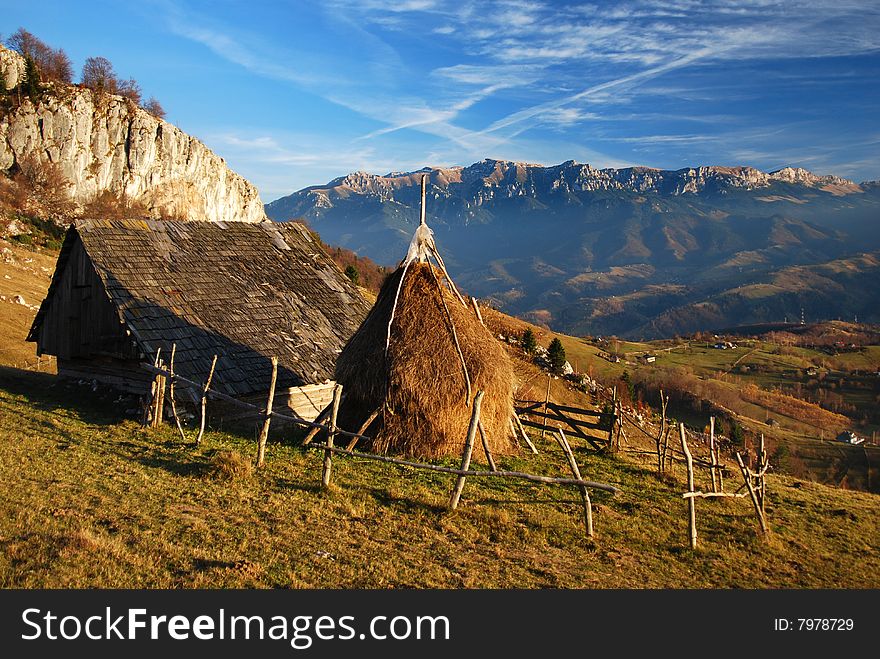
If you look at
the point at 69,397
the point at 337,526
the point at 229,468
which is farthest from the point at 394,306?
the point at 69,397

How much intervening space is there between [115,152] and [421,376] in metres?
87.5

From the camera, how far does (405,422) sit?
38.2 ft

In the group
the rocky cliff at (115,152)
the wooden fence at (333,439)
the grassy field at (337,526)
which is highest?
the rocky cliff at (115,152)

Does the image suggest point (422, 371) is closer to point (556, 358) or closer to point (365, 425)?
A: point (365, 425)

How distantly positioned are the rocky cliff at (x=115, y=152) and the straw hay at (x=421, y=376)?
69506 mm

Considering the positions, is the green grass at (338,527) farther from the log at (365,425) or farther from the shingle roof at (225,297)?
the shingle roof at (225,297)

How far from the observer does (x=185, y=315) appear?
14.6 metres

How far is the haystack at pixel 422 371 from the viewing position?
38.1ft

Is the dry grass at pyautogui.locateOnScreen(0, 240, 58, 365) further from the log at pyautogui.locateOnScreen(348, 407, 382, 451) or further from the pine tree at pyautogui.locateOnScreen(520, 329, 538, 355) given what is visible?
the pine tree at pyautogui.locateOnScreen(520, 329, 538, 355)

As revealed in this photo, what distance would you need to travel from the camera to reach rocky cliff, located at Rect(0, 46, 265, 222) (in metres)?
65.2

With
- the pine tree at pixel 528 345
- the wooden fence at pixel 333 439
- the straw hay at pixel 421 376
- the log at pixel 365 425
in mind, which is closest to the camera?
the wooden fence at pixel 333 439

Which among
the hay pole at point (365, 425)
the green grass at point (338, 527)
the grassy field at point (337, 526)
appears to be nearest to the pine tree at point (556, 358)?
the grassy field at point (337, 526)

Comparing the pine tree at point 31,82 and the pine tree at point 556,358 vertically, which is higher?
the pine tree at point 31,82

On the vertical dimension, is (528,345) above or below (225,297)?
below
